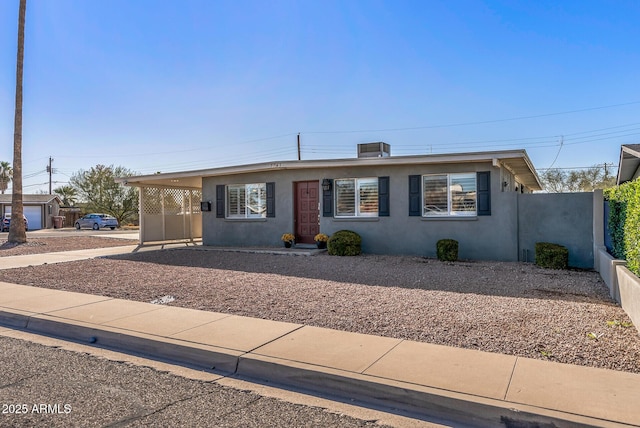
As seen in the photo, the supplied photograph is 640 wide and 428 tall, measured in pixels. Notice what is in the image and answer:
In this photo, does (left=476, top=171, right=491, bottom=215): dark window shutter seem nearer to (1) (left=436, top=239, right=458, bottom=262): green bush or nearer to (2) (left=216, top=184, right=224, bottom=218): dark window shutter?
(1) (left=436, top=239, right=458, bottom=262): green bush

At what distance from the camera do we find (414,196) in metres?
12.3

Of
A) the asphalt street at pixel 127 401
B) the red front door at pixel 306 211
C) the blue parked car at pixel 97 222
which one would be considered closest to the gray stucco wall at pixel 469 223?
the red front door at pixel 306 211

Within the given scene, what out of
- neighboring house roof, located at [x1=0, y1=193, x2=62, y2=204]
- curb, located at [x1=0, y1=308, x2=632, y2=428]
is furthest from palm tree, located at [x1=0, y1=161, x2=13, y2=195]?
curb, located at [x1=0, y1=308, x2=632, y2=428]

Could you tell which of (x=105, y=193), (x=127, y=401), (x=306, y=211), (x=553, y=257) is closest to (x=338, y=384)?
(x=127, y=401)

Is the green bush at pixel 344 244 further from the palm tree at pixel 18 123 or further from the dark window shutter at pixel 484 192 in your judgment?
the palm tree at pixel 18 123

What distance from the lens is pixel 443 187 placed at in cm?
1217

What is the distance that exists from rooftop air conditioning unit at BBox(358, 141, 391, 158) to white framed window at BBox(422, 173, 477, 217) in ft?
6.84

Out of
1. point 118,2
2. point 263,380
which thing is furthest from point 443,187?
point 118,2

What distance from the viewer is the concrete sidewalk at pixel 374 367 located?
10.5ft

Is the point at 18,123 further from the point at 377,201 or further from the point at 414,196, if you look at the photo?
the point at 414,196

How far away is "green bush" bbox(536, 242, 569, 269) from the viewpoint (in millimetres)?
10094

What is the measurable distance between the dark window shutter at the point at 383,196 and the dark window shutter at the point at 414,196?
0.69 meters

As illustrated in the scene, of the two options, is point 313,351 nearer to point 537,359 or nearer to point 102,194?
point 537,359

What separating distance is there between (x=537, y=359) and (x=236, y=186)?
1264 cm
